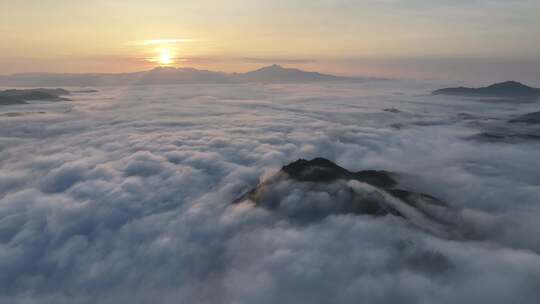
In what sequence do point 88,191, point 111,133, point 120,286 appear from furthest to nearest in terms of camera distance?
point 111,133 < point 88,191 < point 120,286

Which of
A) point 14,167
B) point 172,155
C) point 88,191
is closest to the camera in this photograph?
point 88,191

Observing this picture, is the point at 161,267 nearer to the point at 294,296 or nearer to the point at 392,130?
the point at 294,296

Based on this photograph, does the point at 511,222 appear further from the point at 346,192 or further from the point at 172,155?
the point at 172,155

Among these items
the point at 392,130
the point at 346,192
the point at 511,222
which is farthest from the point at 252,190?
the point at 392,130

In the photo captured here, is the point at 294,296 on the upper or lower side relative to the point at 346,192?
lower

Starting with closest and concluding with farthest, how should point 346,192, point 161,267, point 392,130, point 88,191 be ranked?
point 161,267 → point 346,192 → point 88,191 → point 392,130

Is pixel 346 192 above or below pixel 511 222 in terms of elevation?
above

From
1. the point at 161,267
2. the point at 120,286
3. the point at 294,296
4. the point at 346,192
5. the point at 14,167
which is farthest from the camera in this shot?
the point at 14,167

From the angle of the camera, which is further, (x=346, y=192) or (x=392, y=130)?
(x=392, y=130)

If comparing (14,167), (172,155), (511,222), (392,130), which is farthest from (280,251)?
(392,130)
